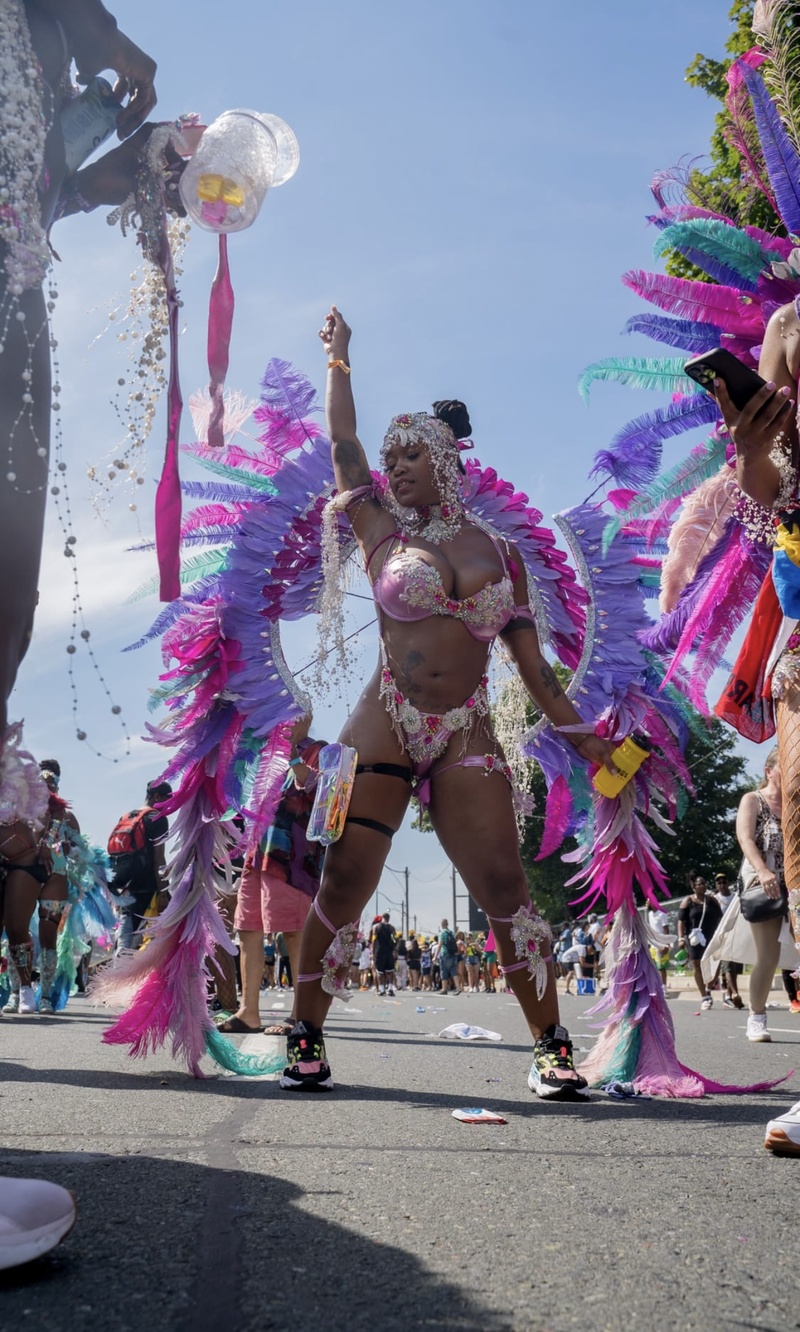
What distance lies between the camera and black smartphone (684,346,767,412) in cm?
269

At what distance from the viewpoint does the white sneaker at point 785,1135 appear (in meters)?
2.64

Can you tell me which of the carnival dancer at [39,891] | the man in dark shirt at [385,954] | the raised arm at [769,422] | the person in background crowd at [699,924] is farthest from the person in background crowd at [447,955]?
the raised arm at [769,422]

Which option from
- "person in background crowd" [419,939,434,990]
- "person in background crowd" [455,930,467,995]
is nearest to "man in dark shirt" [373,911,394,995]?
"person in background crowd" [455,930,467,995]

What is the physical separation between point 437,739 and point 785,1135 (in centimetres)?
182

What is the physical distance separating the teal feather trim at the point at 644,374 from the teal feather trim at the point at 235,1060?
258 centimetres

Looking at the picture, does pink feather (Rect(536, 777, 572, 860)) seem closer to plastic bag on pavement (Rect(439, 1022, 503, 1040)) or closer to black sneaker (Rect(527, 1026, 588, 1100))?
black sneaker (Rect(527, 1026, 588, 1100))

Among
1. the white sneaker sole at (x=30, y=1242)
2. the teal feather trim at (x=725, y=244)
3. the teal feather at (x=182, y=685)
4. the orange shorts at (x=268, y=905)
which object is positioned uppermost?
the teal feather trim at (x=725, y=244)

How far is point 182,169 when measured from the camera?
8.45 ft

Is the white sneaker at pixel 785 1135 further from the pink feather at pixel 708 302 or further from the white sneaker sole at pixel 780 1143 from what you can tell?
the pink feather at pixel 708 302

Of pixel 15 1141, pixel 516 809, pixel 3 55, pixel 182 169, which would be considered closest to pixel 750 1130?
pixel 516 809

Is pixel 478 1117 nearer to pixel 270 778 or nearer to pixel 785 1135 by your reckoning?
pixel 785 1135

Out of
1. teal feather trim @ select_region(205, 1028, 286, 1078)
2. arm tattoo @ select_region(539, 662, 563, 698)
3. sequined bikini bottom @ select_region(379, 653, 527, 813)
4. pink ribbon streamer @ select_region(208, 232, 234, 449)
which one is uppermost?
pink ribbon streamer @ select_region(208, 232, 234, 449)

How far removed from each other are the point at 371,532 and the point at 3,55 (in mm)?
2560

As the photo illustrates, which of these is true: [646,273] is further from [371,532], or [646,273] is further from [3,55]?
[3,55]
